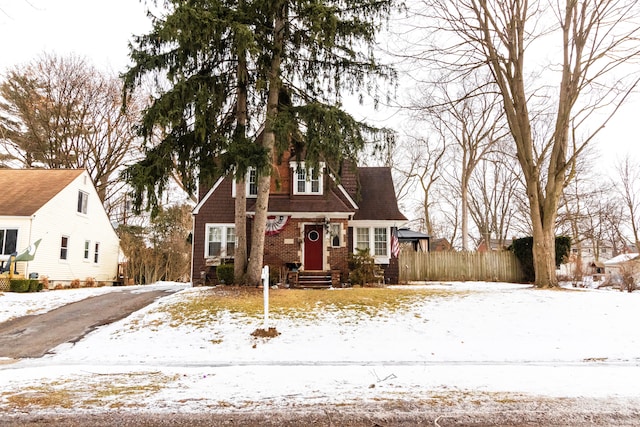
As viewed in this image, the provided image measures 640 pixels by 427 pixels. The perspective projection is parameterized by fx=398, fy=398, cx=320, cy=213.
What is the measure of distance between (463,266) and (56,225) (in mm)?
20675

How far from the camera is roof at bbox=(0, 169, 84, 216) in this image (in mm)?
17812

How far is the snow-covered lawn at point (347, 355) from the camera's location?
4703 millimetres

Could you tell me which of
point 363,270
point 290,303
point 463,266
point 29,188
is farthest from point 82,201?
point 463,266

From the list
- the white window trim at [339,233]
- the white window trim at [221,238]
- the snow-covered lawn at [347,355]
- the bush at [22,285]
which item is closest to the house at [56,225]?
the bush at [22,285]

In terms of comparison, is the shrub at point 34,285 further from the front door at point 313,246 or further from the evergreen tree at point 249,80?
the front door at point 313,246

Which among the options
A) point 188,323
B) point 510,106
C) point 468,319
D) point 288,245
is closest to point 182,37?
point 188,323

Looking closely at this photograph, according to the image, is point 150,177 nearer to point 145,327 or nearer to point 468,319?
point 145,327

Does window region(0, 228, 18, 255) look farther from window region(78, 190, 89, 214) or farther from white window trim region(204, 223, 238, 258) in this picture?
white window trim region(204, 223, 238, 258)

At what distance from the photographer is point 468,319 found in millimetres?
9758

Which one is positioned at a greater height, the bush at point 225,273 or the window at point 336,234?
the window at point 336,234

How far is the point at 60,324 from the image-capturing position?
10.2 metres

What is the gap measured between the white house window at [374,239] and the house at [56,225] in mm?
13805

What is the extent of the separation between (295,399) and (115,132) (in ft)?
91.6

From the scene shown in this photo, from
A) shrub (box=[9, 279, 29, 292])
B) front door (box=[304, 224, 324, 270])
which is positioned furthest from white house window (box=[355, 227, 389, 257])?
shrub (box=[9, 279, 29, 292])
